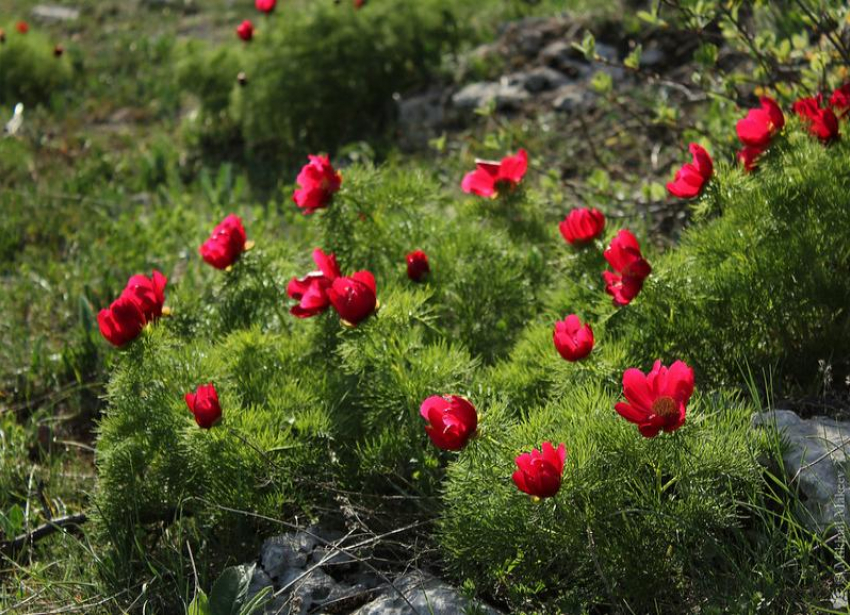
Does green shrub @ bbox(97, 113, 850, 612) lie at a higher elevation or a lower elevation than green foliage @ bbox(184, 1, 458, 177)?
higher

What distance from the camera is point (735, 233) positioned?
92.0 inches

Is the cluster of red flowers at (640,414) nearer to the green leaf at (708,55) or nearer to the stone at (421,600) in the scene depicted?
the stone at (421,600)

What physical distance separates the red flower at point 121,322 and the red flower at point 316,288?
38 cm

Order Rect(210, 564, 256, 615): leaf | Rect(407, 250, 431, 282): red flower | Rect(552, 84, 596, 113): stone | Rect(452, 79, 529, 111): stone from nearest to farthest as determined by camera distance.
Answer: Rect(210, 564, 256, 615): leaf, Rect(407, 250, 431, 282): red flower, Rect(552, 84, 596, 113): stone, Rect(452, 79, 529, 111): stone

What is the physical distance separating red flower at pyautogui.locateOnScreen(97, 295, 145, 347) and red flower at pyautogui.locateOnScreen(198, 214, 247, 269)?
32cm

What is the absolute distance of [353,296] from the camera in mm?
2221

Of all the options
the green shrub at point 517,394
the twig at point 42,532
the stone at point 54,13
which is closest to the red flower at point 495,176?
the green shrub at point 517,394

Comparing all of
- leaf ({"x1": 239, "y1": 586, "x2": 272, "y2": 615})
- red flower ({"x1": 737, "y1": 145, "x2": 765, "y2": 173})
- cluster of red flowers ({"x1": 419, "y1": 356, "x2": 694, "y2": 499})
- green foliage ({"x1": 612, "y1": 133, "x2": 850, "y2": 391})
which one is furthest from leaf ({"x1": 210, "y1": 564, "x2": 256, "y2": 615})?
red flower ({"x1": 737, "y1": 145, "x2": 765, "y2": 173})

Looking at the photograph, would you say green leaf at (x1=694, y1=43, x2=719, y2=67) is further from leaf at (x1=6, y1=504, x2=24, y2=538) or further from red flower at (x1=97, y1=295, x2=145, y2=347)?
leaf at (x1=6, y1=504, x2=24, y2=538)

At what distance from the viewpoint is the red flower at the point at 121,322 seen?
7.52 feet

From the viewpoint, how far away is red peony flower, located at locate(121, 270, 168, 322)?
239 cm

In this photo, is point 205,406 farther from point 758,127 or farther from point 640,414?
point 758,127

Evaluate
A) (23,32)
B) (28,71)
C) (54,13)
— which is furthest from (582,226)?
(54,13)

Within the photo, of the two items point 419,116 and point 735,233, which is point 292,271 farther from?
point 419,116
